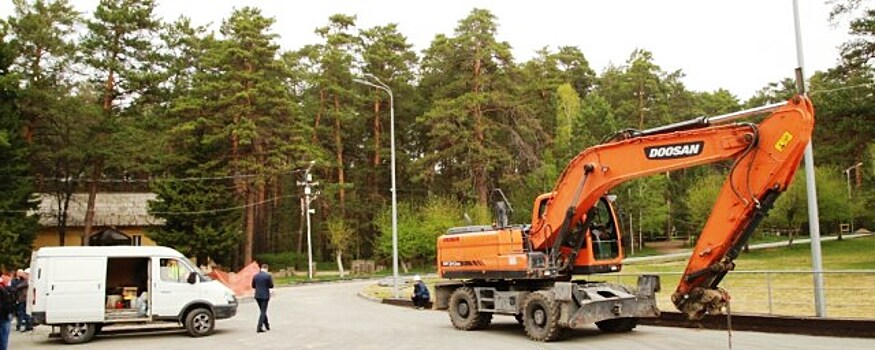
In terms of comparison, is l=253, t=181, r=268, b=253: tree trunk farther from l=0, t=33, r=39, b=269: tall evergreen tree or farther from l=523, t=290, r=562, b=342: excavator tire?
l=523, t=290, r=562, b=342: excavator tire

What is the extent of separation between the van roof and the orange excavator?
7.11 metres

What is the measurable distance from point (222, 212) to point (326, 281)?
10297 millimetres

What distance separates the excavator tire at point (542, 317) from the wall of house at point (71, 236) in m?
45.8

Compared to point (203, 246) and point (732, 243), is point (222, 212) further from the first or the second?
point (732, 243)

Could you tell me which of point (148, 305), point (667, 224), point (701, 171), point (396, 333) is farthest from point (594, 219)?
point (667, 224)

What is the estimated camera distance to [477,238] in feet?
54.0

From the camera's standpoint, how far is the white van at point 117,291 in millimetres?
16359

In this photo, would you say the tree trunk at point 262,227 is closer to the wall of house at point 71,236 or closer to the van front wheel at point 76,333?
the wall of house at point 71,236

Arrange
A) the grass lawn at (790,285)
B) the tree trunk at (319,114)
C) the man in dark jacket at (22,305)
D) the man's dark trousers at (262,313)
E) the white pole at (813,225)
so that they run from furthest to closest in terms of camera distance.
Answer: the tree trunk at (319,114) → the man in dark jacket at (22,305) → the grass lawn at (790,285) → the man's dark trousers at (262,313) → the white pole at (813,225)

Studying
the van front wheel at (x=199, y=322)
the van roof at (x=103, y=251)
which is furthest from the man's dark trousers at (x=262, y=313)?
the van roof at (x=103, y=251)

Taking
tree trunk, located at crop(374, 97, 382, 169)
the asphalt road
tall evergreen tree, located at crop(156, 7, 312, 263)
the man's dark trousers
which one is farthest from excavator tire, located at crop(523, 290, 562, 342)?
tree trunk, located at crop(374, 97, 382, 169)

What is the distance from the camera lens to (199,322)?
56.8 ft

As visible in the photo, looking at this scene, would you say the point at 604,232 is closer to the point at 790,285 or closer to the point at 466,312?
the point at 466,312

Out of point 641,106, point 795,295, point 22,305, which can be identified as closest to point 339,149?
point 641,106
